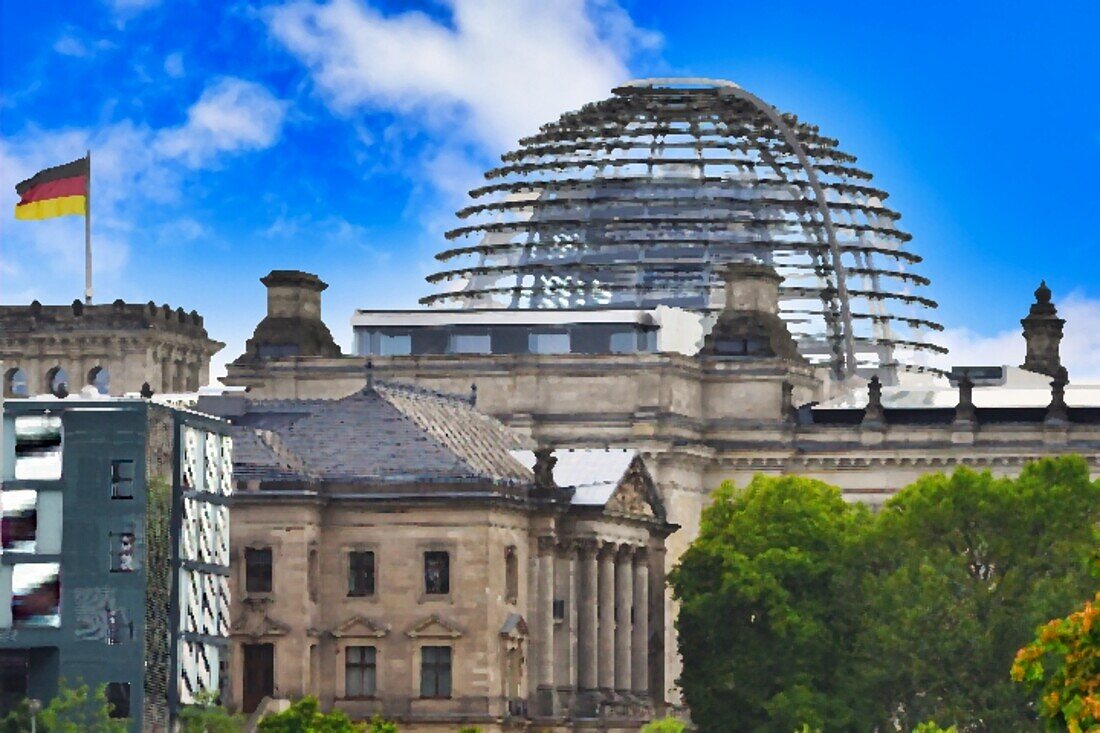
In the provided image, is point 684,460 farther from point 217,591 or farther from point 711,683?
point 217,591

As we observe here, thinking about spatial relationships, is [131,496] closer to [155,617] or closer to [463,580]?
[155,617]

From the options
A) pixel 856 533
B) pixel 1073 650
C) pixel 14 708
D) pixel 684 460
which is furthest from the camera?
pixel 684 460

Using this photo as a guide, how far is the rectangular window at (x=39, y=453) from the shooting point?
140500 millimetres

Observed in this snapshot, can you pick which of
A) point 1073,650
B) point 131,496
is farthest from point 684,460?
point 1073,650

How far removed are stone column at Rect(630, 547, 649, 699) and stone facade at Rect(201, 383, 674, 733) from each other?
8.30 metres

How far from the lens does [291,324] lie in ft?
626

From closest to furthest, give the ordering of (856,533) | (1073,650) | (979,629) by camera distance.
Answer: (1073,650) → (979,629) → (856,533)

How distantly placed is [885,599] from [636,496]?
35.0ft

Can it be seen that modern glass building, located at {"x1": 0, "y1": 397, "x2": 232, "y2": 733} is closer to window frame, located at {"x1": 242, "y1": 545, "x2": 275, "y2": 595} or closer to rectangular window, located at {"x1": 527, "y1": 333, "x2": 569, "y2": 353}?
window frame, located at {"x1": 242, "y1": 545, "x2": 275, "y2": 595}

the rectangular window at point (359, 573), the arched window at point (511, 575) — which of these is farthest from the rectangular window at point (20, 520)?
the arched window at point (511, 575)

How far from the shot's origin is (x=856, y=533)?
169 m

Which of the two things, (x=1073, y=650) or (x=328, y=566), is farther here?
(x=328, y=566)

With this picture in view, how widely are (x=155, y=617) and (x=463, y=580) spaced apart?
16.0m

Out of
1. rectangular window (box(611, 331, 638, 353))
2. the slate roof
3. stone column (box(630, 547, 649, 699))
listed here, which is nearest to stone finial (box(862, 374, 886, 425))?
rectangular window (box(611, 331, 638, 353))
